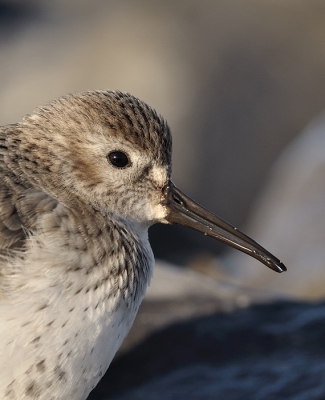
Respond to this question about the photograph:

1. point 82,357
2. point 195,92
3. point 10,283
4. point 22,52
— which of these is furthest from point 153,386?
point 22,52

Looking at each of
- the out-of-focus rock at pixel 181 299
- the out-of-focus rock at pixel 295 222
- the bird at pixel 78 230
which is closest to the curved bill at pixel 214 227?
the bird at pixel 78 230

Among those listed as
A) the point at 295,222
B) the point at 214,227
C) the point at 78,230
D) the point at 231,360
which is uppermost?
the point at 214,227

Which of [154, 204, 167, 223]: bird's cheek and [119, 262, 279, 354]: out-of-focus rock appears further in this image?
[119, 262, 279, 354]: out-of-focus rock

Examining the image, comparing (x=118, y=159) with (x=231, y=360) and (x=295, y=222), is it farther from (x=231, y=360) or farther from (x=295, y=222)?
(x=295, y=222)

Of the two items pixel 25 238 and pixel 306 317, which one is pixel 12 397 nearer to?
pixel 25 238

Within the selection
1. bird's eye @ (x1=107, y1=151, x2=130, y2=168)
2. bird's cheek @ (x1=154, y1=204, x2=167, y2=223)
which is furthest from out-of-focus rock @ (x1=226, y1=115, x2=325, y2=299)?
bird's eye @ (x1=107, y1=151, x2=130, y2=168)

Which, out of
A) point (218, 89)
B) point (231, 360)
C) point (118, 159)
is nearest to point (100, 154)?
point (118, 159)

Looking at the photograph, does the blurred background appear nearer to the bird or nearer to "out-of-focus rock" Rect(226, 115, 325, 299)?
"out-of-focus rock" Rect(226, 115, 325, 299)
